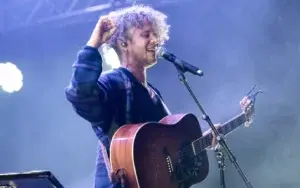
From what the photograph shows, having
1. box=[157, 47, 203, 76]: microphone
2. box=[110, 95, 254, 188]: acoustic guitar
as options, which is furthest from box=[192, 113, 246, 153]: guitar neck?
box=[157, 47, 203, 76]: microphone

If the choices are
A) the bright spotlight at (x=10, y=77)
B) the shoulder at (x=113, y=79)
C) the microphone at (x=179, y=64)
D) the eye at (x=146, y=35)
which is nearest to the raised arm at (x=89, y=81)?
the shoulder at (x=113, y=79)

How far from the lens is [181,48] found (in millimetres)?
4754

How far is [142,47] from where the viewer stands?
279cm

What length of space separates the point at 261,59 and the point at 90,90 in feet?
8.13

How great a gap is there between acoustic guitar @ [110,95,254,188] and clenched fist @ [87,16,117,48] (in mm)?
451

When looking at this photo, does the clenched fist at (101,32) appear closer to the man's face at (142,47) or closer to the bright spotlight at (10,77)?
the man's face at (142,47)

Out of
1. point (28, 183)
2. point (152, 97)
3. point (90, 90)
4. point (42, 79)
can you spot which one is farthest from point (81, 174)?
point (28, 183)

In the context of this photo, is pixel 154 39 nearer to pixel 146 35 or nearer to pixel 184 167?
pixel 146 35

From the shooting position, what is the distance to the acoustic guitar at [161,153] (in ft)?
7.37

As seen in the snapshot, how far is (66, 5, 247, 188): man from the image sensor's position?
233cm

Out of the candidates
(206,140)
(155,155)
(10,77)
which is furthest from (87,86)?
(10,77)

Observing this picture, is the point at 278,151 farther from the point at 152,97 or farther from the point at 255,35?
the point at 152,97

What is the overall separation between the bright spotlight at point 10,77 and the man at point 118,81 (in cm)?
248

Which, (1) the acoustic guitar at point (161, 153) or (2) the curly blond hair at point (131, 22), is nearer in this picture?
(1) the acoustic guitar at point (161, 153)
